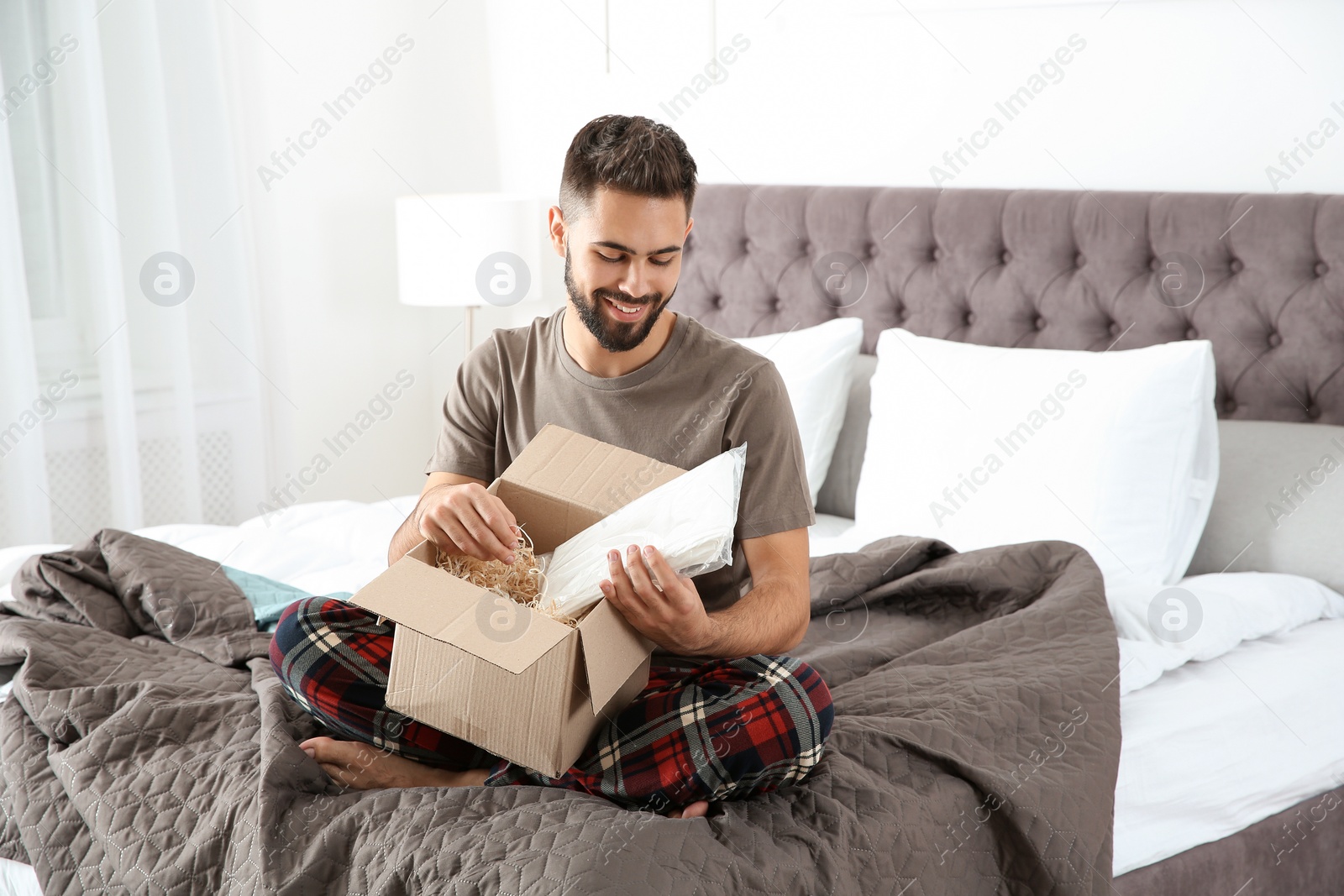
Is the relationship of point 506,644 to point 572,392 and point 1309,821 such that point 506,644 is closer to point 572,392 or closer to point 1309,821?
point 572,392

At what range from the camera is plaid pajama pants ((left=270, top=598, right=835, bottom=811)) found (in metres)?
1.20

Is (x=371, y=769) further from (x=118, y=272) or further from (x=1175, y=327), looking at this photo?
(x=118, y=272)

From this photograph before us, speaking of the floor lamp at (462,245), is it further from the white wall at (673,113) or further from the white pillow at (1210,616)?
the white pillow at (1210,616)

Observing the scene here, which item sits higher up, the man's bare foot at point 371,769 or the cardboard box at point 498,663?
the cardboard box at point 498,663

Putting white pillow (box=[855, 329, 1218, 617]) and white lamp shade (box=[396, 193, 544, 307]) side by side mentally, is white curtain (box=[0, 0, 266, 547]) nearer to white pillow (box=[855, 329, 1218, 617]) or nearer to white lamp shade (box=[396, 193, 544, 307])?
white lamp shade (box=[396, 193, 544, 307])

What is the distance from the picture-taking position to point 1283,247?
1997 mm

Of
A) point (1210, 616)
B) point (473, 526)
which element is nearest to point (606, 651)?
point (473, 526)

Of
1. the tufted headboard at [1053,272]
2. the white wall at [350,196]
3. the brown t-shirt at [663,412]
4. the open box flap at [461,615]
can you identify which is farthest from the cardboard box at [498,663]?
the white wall at [350,196]

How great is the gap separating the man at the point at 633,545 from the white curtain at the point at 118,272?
1.77 metres

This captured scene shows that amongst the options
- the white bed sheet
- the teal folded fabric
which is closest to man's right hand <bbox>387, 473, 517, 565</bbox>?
the teal folded fabric

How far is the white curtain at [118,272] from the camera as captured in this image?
9.39 feet

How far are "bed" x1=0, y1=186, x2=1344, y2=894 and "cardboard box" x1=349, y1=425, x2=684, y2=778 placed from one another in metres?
0.14

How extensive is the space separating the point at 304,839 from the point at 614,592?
1.30ft

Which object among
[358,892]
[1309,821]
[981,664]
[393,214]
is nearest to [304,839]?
[358,892]
